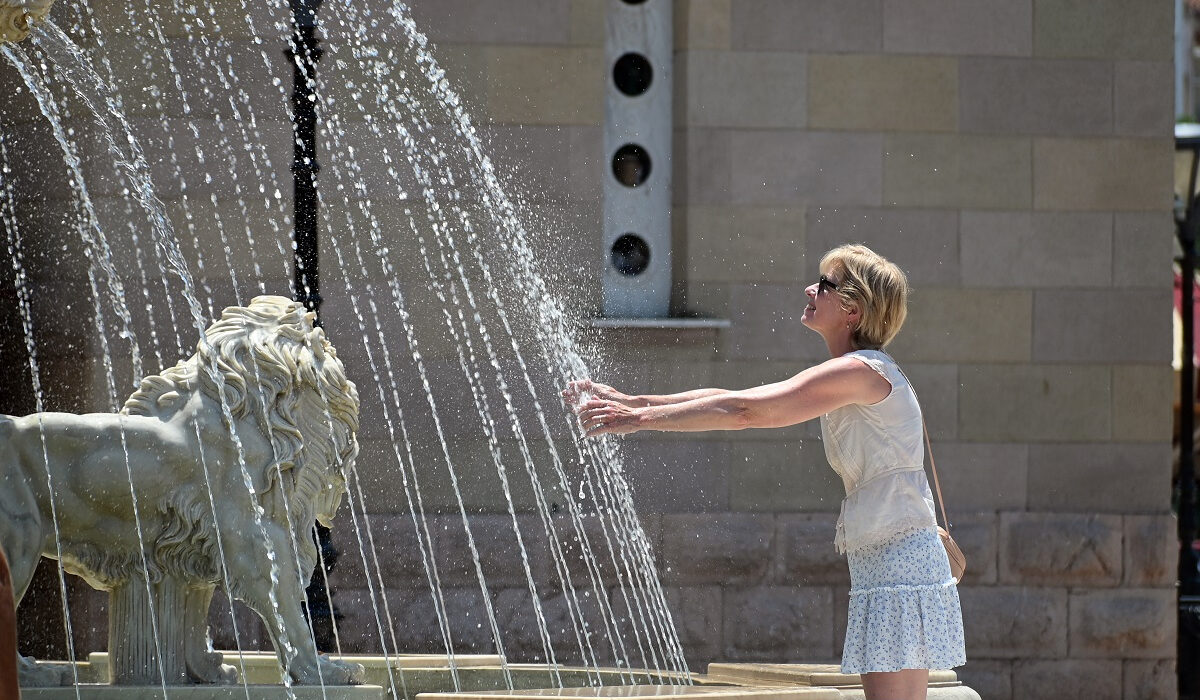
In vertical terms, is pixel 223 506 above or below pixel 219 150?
below

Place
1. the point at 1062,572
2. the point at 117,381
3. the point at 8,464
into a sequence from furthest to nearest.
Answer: the point at 1062,572 < the point at 117,381 < the point at 8,464

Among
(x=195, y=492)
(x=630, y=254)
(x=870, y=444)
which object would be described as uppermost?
(x=630, y=254)

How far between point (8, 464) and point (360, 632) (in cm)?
503

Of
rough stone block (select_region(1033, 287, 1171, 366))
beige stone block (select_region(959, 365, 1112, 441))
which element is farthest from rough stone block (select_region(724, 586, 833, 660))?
rough stone block (select_region(1033, 287, 1171, 366))

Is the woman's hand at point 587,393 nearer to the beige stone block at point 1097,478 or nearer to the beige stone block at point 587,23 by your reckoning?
the beige stone block at point 587,23

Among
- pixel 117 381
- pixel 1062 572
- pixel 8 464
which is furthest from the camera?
pixel 1062 572

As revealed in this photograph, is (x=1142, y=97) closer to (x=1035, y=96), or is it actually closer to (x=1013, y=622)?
(x=1035, y=96)

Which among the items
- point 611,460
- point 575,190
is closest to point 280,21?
point 575,190

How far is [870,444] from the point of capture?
444cm

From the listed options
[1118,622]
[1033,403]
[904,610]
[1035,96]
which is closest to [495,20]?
[1035,96]

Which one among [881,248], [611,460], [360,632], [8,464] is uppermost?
[881,248]

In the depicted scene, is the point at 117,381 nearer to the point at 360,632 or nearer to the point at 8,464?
the point at 360,632

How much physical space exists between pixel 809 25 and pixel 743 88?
1.84 feet

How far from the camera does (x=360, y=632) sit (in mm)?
9414
